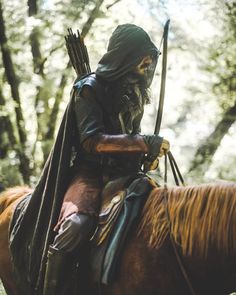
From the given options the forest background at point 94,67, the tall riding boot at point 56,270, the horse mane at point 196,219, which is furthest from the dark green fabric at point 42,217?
the forest background at point 94,67

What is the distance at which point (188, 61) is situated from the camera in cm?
959

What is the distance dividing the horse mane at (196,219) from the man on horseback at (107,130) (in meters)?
0.35

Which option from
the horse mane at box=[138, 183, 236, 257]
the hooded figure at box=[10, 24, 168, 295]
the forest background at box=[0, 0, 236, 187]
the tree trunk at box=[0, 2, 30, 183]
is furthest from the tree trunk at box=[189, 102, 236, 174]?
the horse mane at box=[138, 183, 236, 257]

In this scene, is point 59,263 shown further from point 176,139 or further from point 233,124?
point 176,139

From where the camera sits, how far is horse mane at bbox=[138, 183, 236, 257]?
2.80 m

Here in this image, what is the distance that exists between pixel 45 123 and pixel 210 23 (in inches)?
135

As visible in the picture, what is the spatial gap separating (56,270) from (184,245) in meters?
0.84

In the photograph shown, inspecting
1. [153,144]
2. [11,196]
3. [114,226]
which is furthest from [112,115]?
[11,196]

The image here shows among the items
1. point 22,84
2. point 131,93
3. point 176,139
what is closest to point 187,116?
point 176,139

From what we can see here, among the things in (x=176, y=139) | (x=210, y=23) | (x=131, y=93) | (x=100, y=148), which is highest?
(x=210, y=23)

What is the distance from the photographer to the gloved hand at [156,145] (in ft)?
10.7

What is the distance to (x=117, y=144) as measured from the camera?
11.0 feet

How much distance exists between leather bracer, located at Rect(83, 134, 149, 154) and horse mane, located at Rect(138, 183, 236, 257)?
12.9 inches

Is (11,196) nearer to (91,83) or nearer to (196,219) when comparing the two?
(91,83)
